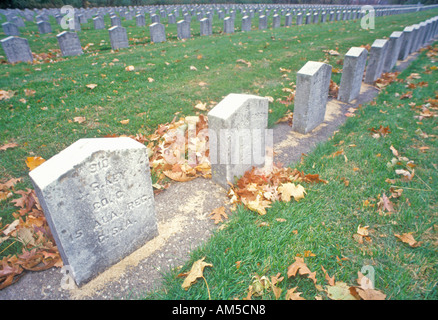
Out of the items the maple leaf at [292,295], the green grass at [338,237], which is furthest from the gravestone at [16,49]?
the maple leaf at [292,295]

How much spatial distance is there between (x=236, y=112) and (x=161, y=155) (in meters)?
1.51

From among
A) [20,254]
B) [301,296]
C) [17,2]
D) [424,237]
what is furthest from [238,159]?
[17,2]

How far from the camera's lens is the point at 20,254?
251 centimetres

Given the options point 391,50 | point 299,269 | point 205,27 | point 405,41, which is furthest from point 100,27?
point 299,269

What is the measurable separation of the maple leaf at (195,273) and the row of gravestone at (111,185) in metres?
0.69

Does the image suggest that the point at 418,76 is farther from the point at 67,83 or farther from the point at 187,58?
the point at 67,83

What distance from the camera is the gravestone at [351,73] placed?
606cm

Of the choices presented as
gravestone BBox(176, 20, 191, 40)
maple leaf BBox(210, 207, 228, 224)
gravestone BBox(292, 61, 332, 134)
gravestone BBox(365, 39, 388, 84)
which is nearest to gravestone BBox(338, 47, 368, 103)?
gravestone BBox(365, 39, 388, 84)

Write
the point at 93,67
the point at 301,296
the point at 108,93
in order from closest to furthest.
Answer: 1. the point at 301,296
2. the point at 108,93
3. the point at 93,67

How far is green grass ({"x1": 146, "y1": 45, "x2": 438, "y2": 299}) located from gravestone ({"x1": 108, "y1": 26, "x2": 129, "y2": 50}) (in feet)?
35.1

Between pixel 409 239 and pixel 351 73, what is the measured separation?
4.78 m

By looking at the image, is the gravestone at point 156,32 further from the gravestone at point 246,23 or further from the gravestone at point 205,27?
the gravestone at point 246,23

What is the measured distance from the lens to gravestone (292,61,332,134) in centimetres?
472

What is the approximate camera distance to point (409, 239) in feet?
8.30
